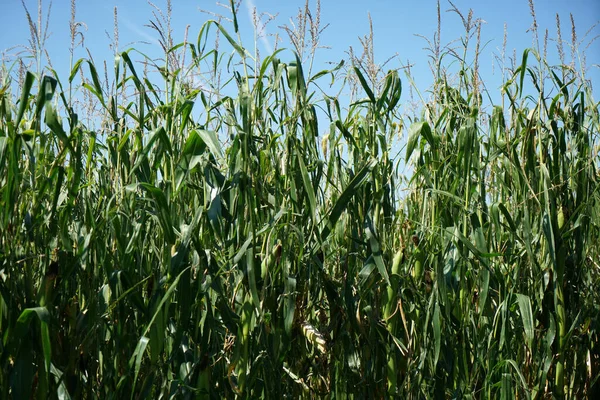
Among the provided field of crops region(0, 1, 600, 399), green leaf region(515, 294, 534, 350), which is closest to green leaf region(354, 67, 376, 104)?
field of crops region(0, 1, 600, 399)

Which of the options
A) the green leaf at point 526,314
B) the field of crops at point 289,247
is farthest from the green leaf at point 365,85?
the green leaf at point 526,314

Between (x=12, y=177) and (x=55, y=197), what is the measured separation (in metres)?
0.13

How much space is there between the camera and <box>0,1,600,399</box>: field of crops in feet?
5.65

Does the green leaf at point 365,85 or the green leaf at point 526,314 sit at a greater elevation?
the green leaf at point 365,85

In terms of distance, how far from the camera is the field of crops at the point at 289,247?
1722mm

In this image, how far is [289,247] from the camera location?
6.32 ft

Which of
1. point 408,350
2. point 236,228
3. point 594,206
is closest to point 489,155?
point 594,206

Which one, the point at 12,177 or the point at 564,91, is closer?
the point at 12,177

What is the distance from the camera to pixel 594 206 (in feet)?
7.77

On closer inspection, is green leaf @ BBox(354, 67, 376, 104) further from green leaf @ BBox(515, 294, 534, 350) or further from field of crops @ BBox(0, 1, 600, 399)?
green leaf @ BBox(515, 294, 534, 350)

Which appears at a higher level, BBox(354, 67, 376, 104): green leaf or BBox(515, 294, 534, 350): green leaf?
BBox(354, 67, 376, 104): green leaf

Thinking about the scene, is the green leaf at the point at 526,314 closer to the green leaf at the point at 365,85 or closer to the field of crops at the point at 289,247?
the field of crops at the point at 289,247

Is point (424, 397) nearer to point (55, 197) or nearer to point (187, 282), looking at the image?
point (187, 282)

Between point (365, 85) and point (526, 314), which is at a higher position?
point (365, 85)
